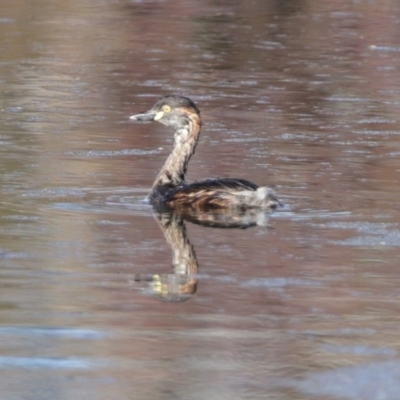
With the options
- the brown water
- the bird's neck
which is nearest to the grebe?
the bird's neck

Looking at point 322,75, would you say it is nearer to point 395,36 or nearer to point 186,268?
point 395,36

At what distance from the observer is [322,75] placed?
18.5 m

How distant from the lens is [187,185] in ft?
34.1

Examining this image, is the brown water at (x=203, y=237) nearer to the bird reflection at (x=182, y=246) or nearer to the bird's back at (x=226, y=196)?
the bird reflection at (x=182, y=246)

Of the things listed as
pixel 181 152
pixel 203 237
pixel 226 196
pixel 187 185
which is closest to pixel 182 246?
pixel 203 237

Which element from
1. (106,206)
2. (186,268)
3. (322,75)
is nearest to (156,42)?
(322,75)

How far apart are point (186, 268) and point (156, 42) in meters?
14.5

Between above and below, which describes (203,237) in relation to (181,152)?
above

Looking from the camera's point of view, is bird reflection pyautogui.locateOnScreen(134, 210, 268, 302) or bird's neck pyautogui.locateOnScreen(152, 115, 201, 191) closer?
bird reflection pyautogui.locateOnScreen(134, 210, 268, 302)

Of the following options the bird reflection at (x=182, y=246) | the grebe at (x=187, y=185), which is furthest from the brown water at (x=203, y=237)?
the grebe at (x=187, y=185)

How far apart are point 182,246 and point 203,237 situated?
0.36 m

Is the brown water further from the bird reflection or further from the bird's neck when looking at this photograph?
the bird's neck

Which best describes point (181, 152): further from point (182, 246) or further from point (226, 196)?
point (182, 246)

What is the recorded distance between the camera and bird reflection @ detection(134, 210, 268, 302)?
7633 mm
